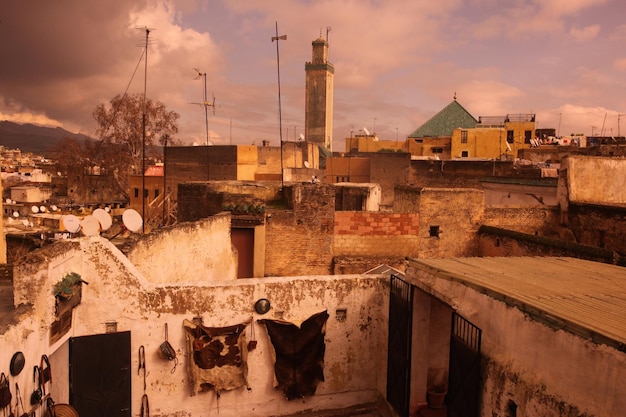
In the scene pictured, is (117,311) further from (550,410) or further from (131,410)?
(550,410)

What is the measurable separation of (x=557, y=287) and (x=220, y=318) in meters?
5.24

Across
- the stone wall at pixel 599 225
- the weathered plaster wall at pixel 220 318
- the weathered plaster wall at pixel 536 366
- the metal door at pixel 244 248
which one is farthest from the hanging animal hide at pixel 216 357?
the stone wall at pixel 599 225

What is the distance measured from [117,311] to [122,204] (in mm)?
31590

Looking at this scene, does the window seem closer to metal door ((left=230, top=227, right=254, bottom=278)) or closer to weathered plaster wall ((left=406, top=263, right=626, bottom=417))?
metal door ((left=230, top=227, right=254, bottom=278))

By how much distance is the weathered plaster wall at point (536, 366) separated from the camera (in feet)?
13.3

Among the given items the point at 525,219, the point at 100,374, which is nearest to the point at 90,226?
the point at 100,374

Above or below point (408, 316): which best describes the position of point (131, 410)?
below

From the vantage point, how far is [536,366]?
489 centimetres

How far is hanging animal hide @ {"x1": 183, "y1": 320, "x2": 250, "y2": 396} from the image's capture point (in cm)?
766

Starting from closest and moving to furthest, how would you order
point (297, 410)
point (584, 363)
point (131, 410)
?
point (584, 363) < point (131, 410) < point (297, 410)

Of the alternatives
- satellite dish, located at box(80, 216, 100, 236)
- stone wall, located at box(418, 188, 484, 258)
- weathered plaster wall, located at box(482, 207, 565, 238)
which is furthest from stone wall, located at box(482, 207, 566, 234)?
satellite dish, located at box(80, 216, 100, 236)

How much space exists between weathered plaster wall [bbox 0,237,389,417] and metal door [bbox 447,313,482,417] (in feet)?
7.08

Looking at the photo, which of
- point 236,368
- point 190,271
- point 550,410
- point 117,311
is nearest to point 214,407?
point 236,368

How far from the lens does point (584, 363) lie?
424cm
